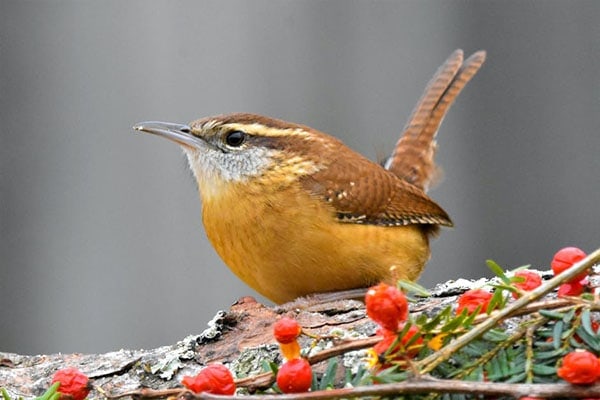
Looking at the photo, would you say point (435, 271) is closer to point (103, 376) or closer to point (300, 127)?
point (300, 127)

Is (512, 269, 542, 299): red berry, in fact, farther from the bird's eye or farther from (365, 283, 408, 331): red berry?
the bird's eye

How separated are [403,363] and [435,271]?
433 cm

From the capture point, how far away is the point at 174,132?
372 centimetres

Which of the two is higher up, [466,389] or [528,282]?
[528,282]

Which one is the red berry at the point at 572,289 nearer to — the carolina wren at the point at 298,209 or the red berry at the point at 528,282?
the red berry at the point at 528,282

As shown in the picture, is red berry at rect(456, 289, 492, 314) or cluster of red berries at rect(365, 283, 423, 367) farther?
red berry at rect(456, 289, 492, 314)

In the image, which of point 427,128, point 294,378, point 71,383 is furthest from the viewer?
point 427,128

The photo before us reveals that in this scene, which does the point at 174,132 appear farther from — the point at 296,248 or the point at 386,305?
the point at 386,305

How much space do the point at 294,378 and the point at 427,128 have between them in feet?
10.2

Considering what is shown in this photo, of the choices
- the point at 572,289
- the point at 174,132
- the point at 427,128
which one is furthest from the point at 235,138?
the point at 572,289

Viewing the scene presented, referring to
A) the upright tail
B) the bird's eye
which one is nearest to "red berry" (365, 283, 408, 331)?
the bird's eye

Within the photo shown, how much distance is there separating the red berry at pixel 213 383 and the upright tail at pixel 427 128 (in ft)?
9.22

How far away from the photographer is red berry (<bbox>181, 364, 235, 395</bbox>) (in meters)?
1.64

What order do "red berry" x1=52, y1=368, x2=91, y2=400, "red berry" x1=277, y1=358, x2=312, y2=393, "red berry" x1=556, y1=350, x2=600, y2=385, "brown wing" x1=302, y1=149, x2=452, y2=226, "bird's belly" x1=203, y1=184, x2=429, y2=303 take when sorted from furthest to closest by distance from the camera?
1. "brown wing" x1=302, y1=149, x2=452, y2=226
2. "bird's belly" x1=203, y1=184, x2=429, y2=303
3. "red berry" x1=52, y1=368, x2=91, y2=400
4. "red berry" x1=277, y1=358, x2=312, y2=393
5. "red berry" x1=556, y1=350, x2=600, y2=385
